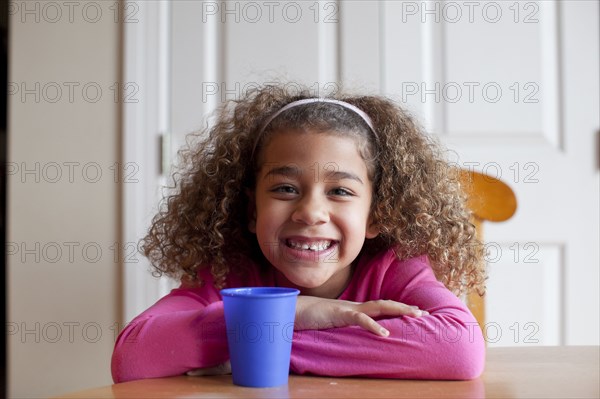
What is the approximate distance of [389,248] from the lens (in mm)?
1340

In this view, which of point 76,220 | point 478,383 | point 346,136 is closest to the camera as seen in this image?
point 478,383

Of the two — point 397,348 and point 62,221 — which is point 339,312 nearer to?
point 397,348

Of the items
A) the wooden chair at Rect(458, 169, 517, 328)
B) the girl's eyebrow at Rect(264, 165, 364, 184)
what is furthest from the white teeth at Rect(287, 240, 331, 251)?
the wooden chair at Rect(458, 169, 517, 328)

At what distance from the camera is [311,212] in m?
1.16

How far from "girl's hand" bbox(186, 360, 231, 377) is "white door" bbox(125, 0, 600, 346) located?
1.20 meters

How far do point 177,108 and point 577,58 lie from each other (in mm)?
1285

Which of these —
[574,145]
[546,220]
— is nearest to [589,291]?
[546,220]

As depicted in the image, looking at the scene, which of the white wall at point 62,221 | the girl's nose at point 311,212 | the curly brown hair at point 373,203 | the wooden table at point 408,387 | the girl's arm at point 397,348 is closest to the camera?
the wooden table at point 408,387

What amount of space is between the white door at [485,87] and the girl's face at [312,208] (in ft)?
2.82

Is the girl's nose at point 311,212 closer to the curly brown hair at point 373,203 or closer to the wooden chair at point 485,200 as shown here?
the curly brown hair at point 373,203

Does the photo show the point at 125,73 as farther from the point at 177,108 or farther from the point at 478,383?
the point at 478,383

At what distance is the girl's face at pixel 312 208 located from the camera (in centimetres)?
120

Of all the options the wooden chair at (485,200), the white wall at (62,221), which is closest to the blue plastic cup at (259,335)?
the wooden chair at (485,200)

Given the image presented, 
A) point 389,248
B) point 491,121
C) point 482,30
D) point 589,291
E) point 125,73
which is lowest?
point 589,291
